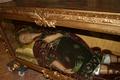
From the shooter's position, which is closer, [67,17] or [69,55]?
[67,17]

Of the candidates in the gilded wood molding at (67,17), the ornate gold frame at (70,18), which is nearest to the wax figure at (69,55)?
the ornate gold frame at (70,18)

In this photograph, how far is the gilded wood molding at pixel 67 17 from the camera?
613 mm

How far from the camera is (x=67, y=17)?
2.40ft

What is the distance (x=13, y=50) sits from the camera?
4.24ft

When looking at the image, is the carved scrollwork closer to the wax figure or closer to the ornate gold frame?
the ornate gold frame

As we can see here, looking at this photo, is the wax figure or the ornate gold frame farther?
the wax figure

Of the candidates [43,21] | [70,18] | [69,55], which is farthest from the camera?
[69,55]

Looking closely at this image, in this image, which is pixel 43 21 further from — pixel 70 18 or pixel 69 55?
pixel 69 55

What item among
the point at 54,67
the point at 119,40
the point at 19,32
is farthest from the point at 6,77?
the point at 119,40

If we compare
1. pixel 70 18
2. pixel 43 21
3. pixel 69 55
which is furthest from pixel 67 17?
pixel 69 55

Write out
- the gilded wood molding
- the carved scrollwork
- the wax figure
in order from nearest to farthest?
the gilded wood molding
the carved scrollwork
the wax figure

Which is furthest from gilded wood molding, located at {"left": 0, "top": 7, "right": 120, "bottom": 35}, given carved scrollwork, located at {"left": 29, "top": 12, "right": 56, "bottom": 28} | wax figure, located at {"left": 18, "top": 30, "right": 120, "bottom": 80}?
wax figure, located at {"left": 18, "top": 30, "right": 120, "bottom": 80}

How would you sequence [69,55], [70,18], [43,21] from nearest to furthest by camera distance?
[70,18] → [43,21] → [69,55]

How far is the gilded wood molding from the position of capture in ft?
2.01
